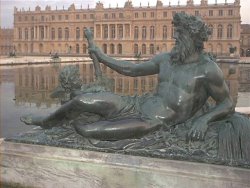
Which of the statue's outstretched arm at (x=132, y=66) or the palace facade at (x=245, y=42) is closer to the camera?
the statue's outstretched arm at (x=132, y=66)

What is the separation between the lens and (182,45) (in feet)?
12.0

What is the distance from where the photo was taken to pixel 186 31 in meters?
3.61

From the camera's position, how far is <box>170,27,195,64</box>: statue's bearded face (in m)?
3.62

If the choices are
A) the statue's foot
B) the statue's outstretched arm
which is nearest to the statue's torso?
the statue's outstretched arm

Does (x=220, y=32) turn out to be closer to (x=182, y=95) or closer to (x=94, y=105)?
(x=182, y=95)

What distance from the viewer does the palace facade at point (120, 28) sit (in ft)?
233

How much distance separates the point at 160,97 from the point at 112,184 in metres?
0.94

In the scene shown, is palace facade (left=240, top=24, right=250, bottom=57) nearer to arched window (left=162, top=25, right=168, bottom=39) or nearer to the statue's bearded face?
arched window (left=162, top=25, right=168, bottom=39)

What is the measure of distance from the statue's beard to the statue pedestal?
3.32 feet

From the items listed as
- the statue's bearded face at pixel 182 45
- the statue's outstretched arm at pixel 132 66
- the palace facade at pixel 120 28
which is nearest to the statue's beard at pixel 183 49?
the statue's bearded face at pixel 182 45

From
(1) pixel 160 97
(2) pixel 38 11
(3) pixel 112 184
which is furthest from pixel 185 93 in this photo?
(2) pixel 38 11

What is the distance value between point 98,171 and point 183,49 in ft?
4.43

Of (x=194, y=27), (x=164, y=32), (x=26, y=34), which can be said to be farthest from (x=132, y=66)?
(x=26, y=34)

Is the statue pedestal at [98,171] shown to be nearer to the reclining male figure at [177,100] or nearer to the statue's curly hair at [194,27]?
the reclining male figure at [177,100]
